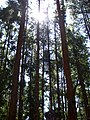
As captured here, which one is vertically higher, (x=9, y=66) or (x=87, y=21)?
(x=87, y=21)

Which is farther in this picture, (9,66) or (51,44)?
(51,44)

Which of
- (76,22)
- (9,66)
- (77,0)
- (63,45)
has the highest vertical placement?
(77,0)

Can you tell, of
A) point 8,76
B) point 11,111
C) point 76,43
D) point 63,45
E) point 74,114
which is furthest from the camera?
point 76,43

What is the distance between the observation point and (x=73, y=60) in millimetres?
29984

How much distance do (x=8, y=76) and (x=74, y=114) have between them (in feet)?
55.0

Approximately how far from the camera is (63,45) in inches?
598

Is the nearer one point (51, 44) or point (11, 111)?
point (11, 111)

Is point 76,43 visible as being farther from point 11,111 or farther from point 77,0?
point 11,111

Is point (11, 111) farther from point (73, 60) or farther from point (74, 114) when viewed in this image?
point (73, 60)

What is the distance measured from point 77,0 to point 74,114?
1925 cm

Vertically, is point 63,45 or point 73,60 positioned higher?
point 73,60

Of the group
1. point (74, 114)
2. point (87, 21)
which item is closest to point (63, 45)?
point (74, 114)

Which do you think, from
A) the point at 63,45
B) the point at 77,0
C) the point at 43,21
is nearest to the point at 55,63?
the point at 43,21

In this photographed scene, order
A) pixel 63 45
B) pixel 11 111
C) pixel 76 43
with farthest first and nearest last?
pixel 76 43
pixel 63 45
pixel 11 111
